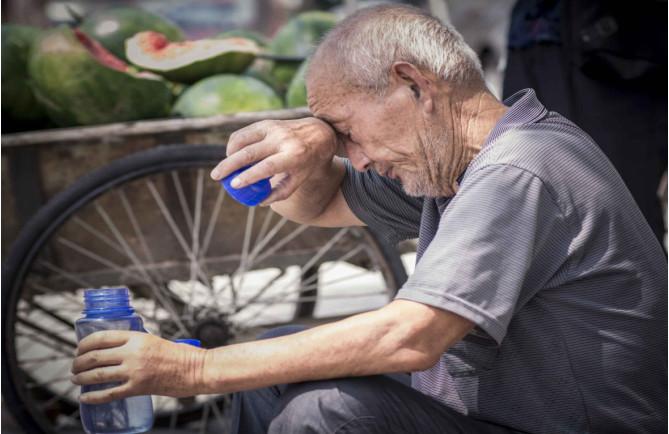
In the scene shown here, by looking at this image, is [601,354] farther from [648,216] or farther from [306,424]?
[648,216]

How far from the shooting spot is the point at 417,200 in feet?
7.72

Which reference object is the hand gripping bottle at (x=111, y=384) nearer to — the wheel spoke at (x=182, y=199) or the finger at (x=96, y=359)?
the finger at (x=96, y=359)

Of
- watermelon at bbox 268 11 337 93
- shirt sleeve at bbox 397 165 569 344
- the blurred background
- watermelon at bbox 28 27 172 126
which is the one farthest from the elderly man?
watermelon at bbox 268 11 337 93

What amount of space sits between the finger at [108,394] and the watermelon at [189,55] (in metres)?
1.78

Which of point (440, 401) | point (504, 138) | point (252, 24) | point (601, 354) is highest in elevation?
point (504, 138)

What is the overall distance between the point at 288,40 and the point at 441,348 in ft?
7.50

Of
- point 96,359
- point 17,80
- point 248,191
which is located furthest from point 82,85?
point 96,359

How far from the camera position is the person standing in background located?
11.3 ft

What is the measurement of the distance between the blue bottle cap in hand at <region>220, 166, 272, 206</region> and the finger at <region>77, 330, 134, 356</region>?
0.38 metres

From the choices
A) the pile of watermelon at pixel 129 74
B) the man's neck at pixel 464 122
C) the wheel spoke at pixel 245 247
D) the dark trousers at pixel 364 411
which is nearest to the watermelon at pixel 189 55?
the pile of watermelon at pixel 129 74

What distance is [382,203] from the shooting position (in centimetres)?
241

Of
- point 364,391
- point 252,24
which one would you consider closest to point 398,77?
point 364,391

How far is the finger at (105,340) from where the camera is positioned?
181 cm

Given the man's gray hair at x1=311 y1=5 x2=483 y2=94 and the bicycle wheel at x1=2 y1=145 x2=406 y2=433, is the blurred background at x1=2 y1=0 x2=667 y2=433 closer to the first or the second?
the bicycle wheel at x1=2 y1=145 x2=406 y2=433
